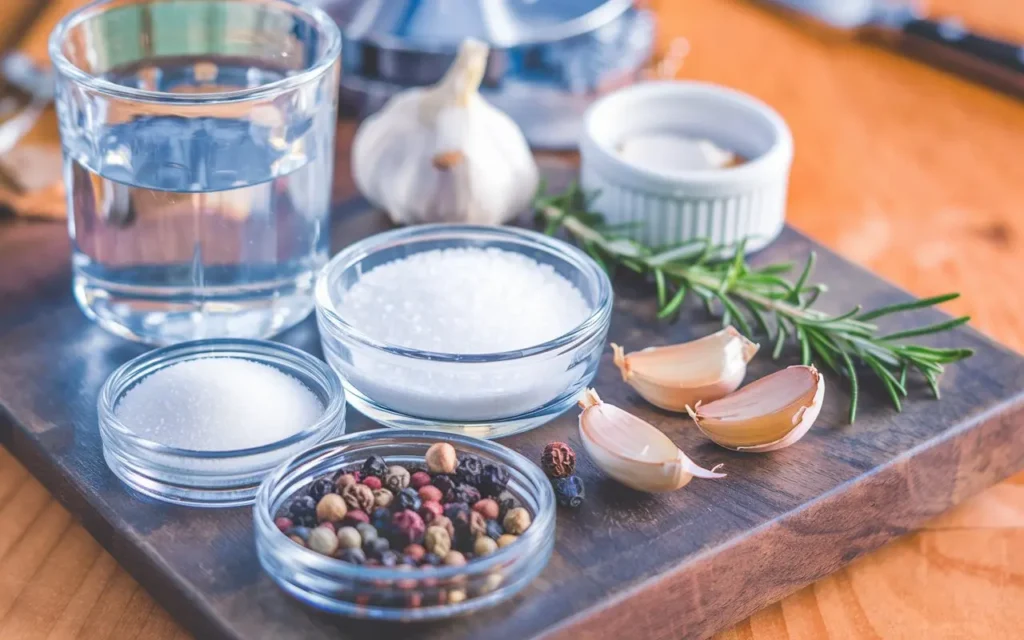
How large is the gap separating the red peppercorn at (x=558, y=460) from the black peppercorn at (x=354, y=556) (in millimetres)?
171

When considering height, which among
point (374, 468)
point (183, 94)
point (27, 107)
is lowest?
point (27, 107)

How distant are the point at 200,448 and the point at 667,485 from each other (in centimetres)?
32

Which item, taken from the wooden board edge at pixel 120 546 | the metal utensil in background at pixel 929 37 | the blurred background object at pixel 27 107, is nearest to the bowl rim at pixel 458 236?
the wooden board edge at pixel 120 546

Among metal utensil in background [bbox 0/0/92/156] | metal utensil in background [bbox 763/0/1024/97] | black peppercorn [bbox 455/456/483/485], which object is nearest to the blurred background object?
metal utensil in background [bbox 0/0/92/156]

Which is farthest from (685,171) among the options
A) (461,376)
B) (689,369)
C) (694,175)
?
(461,376)

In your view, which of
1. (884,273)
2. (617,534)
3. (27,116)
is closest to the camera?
(617,534)

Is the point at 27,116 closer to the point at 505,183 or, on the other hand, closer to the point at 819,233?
the point at 505,183

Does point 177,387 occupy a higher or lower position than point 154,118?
lower

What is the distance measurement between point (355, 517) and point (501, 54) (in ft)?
2.51

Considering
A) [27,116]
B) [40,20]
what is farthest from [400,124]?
[40,20]

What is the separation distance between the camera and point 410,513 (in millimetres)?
848

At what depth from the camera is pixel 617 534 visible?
2.93 ft

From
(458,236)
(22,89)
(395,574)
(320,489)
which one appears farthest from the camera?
(22,89)

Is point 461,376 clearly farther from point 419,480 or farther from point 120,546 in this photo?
point 120,546
